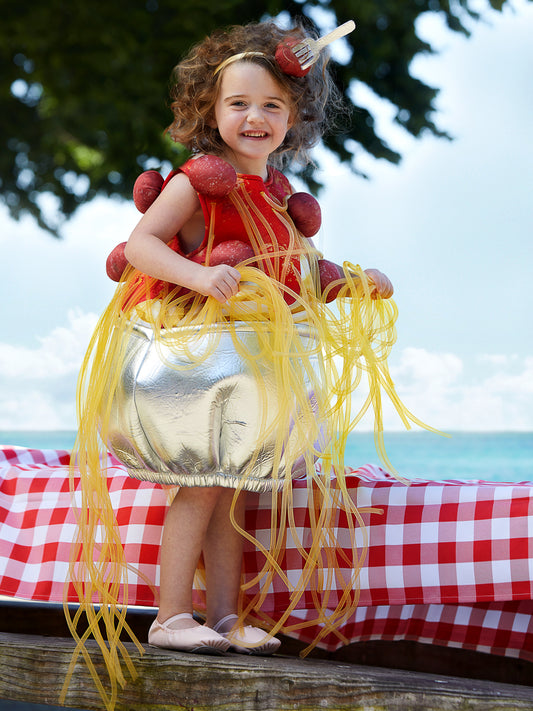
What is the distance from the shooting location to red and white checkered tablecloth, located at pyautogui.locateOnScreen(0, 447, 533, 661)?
114 cm

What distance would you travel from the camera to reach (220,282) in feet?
3.48

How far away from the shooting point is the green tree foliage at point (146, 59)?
3.56 metres

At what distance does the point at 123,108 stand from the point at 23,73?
76 centimetres

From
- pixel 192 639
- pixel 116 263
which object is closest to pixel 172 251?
pixel 116 263

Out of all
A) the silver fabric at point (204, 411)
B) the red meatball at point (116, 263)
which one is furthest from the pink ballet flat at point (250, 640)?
the red meatball at point (116, 263)

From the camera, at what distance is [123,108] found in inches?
153

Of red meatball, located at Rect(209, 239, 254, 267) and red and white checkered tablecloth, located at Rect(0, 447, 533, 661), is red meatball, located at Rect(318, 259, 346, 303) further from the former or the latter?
red and white checkered tablecloth, located at Rect(0, 447, 533, 661)

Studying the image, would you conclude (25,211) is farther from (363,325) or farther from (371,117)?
(363,325)

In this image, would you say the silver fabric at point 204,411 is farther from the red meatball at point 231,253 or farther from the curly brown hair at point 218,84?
the curly brown hair at point 218,84

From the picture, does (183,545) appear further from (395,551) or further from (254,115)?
(254,115)

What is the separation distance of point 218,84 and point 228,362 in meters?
0.52

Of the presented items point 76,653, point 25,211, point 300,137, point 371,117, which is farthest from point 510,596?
point 25,211

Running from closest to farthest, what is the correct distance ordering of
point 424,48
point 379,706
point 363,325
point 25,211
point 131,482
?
point 379,706 → point 363,325 → point 131,482 → point 424,48 → point 25,211

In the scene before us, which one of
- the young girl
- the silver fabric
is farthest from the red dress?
the silver fabric
